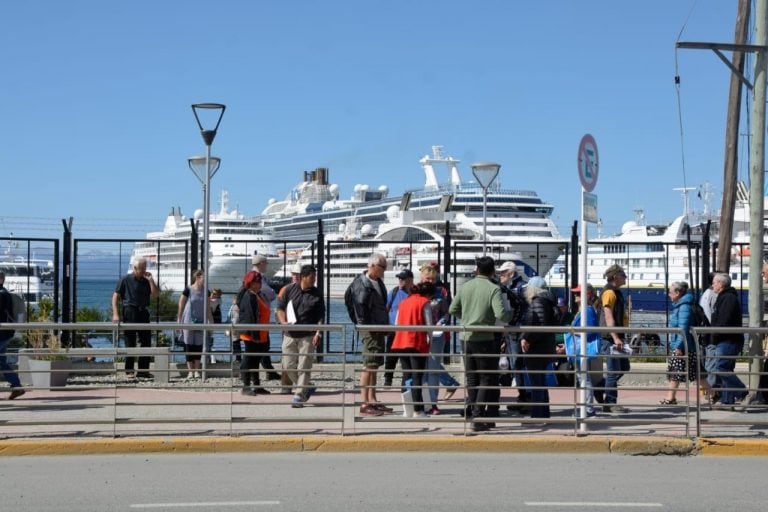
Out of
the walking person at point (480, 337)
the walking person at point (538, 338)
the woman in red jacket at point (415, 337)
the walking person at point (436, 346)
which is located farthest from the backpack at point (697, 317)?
the woman in red jacket at point (415, 337)

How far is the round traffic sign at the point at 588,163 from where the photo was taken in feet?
35.2

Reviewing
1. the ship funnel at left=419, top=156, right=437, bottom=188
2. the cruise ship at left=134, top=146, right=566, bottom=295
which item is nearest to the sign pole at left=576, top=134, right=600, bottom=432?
the cruise ship at left=134, top=146, right=566, bottom=295

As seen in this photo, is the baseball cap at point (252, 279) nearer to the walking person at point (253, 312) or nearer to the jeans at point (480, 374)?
the walking person at point (253, 312)

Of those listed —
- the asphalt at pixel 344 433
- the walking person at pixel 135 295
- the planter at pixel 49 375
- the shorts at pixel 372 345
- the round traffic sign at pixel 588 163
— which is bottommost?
the asphalt at pixel 344 433

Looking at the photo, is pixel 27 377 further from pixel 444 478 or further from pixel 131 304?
pixel 444 478

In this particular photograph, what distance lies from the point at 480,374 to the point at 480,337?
0.40 metres

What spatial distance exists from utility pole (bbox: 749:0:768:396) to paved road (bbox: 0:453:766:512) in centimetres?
365

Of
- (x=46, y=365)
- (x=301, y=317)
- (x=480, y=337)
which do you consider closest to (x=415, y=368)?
(x=480, y=337)

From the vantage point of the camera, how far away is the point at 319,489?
8.19 metres

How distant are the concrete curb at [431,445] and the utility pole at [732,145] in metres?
7.19

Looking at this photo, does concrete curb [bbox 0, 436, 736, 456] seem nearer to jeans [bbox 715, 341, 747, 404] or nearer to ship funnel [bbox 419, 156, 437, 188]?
jeans [bbox 715, 341, 747, 404]

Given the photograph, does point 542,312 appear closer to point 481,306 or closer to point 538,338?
point 538,338

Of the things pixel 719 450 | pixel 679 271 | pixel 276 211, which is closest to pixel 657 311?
pixel 679 271

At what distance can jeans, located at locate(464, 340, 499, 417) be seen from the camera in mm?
10844
